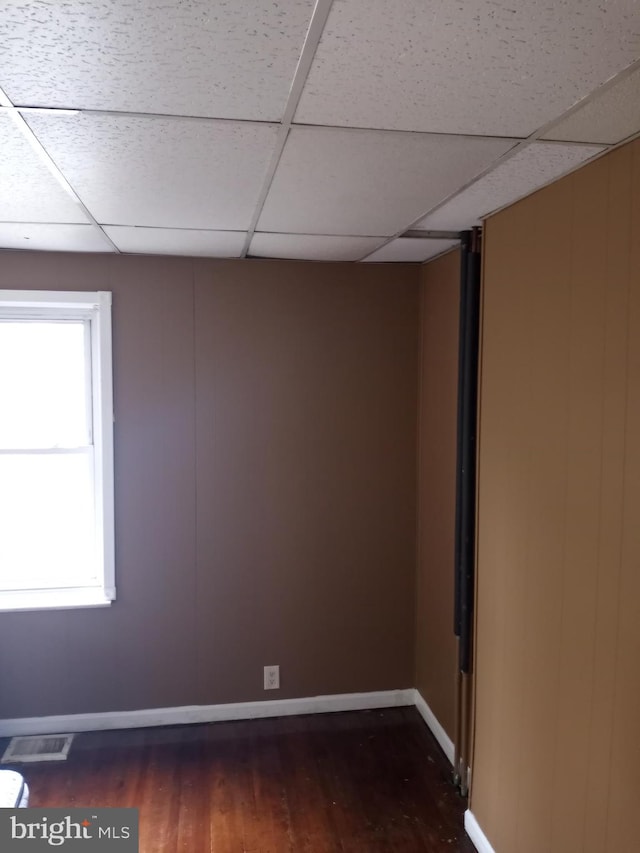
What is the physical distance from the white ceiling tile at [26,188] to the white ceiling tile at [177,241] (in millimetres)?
272

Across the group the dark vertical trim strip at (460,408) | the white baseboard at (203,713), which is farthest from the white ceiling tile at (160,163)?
the white baseboard at (203,713)

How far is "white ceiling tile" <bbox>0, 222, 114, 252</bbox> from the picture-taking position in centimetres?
262

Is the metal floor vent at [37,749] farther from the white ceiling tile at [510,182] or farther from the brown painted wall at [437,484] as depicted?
the white ceiling tile at [510,182]

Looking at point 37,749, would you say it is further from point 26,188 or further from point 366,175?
point 366,175

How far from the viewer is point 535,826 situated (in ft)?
6.95

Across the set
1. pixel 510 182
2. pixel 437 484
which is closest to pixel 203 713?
pixel 437 484

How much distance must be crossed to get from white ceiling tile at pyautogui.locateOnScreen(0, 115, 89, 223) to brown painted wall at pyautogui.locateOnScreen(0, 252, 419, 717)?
79cm

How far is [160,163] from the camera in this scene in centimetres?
178

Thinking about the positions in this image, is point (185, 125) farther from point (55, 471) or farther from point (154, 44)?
point (55, 471)

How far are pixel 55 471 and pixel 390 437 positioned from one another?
1.74 m

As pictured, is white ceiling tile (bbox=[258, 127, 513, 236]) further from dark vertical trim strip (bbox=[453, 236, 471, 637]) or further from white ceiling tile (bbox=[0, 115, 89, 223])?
white ceiling tile (bbox=[0, 115, 89, 223])

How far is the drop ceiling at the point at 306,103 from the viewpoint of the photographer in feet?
3.48

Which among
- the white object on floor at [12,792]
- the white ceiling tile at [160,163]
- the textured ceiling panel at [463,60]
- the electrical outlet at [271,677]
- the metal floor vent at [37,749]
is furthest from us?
the electrical outlet at [271,677]

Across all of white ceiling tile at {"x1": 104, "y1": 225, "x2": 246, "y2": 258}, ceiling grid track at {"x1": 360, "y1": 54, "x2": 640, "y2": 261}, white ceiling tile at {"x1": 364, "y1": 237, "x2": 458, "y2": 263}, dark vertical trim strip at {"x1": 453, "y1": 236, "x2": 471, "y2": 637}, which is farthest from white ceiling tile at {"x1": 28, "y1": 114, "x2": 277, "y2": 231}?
dark vertical trim strip at {"x1": 453, "y1": 236, "x2": 471, "y2": 637}
